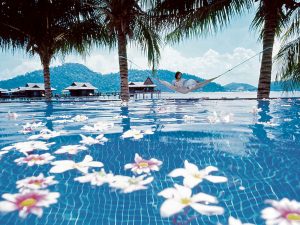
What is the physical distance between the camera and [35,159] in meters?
2.24

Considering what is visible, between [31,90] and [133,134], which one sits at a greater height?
[31,90]

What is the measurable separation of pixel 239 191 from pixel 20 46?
44.1 ft

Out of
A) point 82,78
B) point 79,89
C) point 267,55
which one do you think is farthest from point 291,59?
point 82,78

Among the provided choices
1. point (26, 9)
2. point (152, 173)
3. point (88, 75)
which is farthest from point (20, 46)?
point (88, 75)

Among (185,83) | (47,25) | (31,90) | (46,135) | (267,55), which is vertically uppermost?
(47,25)

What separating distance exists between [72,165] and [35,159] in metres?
0.42

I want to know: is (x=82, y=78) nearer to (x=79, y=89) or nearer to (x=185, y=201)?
(x=79, y=89)

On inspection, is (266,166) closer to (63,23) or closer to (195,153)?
(195,153)

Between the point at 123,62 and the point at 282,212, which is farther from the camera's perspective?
the point at 123,62

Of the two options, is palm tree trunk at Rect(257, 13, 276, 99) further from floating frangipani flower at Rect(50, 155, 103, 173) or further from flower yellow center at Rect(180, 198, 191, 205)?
flower yellow center at Rect(180, 198, 191, 205)

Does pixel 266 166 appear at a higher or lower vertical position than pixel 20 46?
lower

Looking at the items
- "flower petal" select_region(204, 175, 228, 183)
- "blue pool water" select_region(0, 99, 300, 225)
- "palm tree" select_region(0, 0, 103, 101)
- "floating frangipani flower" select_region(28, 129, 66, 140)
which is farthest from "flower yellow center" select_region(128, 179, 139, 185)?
"palm tree" select_region(0, 0, 103, 101)

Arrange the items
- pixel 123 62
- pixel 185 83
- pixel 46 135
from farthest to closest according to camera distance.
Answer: pixel 123 62, pixel 185 83, pixel 46 135

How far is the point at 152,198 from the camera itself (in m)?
1.52
